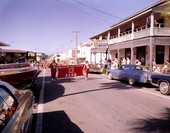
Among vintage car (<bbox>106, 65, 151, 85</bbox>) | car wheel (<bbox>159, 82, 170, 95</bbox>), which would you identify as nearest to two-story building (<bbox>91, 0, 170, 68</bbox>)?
vintage car (<bbox>106, 65, 151, 85</bbox>)

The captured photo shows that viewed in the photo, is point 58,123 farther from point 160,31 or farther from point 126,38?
point 126,38

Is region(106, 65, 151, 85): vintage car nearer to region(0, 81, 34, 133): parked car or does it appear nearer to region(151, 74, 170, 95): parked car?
region(151, 74, 170, 95): parked car

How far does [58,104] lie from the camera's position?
565 centimetres

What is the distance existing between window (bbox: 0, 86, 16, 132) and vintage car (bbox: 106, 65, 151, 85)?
813 centimetres

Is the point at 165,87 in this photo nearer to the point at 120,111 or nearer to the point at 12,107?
the point at 120,111

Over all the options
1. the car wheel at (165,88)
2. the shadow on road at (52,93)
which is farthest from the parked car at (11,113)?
the car wheel at (165,88)

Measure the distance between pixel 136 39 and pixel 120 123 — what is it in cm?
1527

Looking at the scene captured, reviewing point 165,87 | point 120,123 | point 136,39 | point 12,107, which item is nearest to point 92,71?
point 136,39

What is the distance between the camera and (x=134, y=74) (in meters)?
9.88

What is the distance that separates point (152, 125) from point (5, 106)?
3.53 metres

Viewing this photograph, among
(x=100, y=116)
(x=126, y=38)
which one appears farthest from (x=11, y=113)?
(x=126, y=38)

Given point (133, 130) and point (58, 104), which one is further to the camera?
point (58, 104)

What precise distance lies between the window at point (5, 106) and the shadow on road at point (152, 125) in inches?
113

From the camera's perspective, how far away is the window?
2.10 metres
